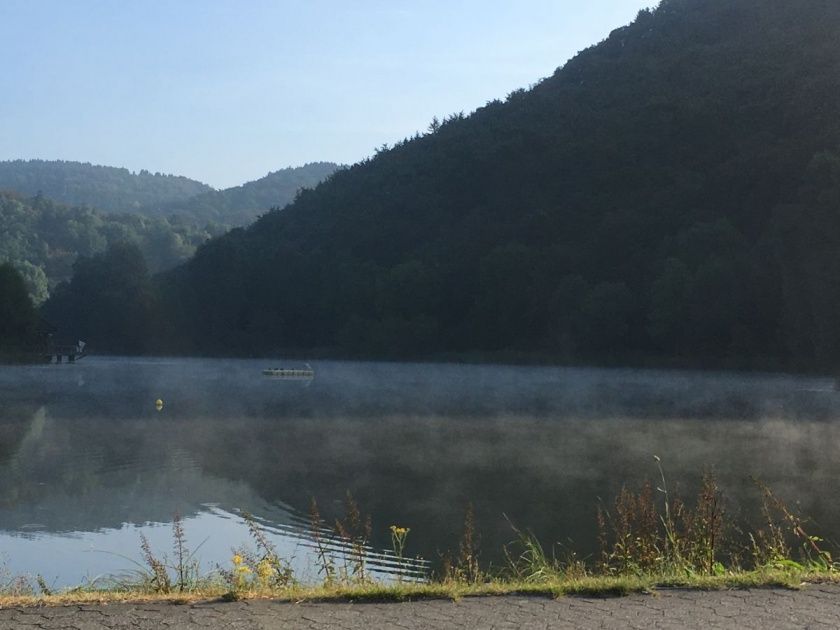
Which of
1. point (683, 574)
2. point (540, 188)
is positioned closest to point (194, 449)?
point (683, 574)

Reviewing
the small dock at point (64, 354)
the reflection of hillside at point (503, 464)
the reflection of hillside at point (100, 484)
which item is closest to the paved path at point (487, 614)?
the reflection of hillside at point (503, 464)

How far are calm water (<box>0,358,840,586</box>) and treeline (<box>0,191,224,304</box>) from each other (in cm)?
11183

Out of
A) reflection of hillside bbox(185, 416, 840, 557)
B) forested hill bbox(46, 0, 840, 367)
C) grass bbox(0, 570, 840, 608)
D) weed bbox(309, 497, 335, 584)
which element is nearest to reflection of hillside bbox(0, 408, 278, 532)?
reflection of hillside bbox(185, 416, 840, 557)

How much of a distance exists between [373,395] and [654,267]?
31.4m

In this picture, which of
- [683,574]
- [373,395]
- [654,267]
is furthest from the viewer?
[654,267]

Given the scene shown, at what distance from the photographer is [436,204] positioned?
101000 millimetres

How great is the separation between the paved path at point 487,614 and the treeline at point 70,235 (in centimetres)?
15163

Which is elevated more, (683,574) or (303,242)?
(303,242)

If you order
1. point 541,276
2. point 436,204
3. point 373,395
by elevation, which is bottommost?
point 373,395

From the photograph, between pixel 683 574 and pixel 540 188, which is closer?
pixel 683 574

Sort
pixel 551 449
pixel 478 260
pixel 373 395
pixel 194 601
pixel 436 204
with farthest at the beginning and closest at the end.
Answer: pixel 436 204, pixel 478 260, pixel 373 395, pixel 551 449, pixel 194 601

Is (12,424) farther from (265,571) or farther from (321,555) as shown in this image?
(265,571)

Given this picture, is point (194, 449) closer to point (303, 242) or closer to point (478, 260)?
point (478, 260)

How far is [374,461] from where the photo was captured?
2352 centimetres
